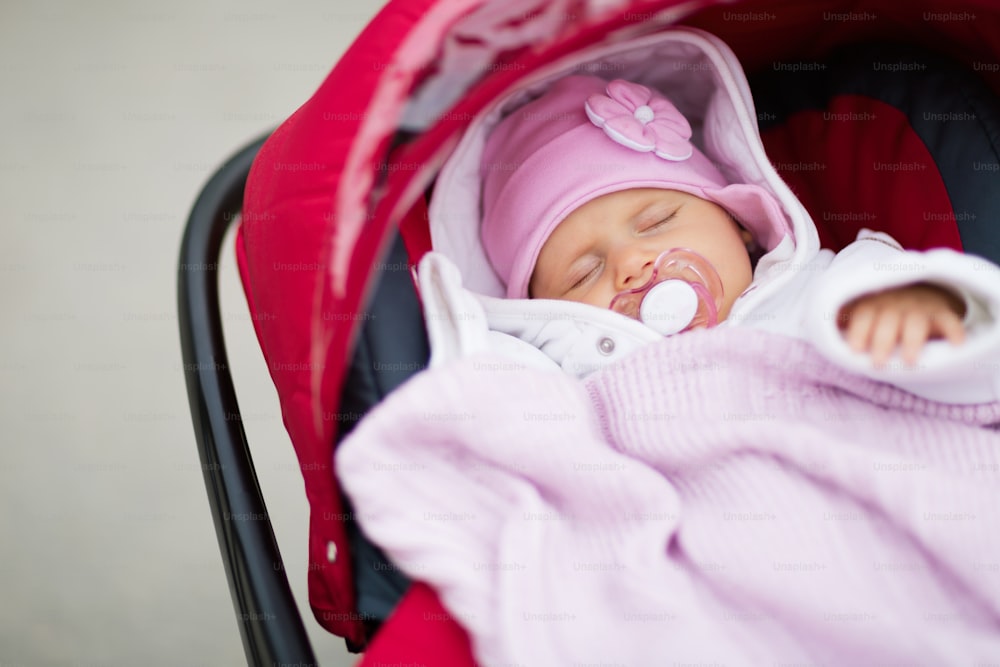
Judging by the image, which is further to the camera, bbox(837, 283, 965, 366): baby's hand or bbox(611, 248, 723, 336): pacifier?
bbox(611, 248, 723, 336): pacifier

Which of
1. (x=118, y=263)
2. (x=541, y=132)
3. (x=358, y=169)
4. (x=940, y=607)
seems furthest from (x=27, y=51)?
(x=940, y=607)

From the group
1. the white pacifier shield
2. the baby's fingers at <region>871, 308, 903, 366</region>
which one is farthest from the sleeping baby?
the baby's fingers at <region>871, 308, 903, 366</region>

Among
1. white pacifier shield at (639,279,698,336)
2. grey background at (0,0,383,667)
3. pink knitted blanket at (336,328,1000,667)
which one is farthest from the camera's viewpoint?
grey background at (0,0,383,667)

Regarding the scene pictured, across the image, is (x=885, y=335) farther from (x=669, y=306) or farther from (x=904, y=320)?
(x=669, y=306)

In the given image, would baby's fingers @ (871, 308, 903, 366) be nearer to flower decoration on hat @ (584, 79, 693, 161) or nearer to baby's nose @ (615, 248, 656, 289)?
baby's nose @ (615, 248, 656, 289)

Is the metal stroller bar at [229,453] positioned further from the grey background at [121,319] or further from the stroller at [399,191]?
the grey background at [121,319]

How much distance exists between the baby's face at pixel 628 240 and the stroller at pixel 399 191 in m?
0.14

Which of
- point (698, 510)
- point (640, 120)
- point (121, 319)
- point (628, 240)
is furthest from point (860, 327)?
point (121, 319)

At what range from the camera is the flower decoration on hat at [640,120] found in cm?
79

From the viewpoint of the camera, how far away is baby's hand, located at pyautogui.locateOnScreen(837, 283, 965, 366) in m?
0.50

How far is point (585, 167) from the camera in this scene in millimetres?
786

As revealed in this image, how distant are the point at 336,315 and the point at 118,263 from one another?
1.11 meters

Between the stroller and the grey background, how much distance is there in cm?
57

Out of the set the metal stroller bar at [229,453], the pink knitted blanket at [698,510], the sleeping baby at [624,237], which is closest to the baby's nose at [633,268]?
the sleeping baby at [624,237]
